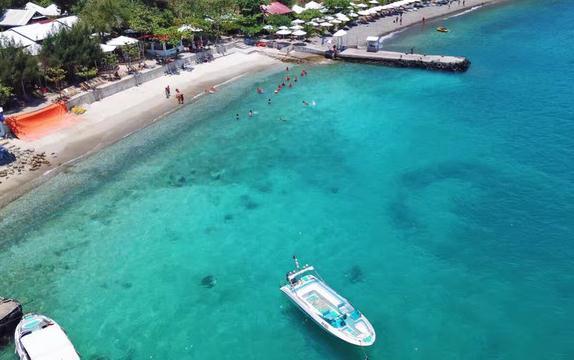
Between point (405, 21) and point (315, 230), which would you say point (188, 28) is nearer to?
point (315, 230)

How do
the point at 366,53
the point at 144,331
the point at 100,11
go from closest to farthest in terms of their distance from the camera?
the point at 144,331, the point at 100,11, the point at 366,53

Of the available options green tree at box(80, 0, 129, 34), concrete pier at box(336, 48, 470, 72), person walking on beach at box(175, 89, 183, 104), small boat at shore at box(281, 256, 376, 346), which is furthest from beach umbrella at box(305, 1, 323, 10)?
small boat at shore at box(281, 256, 376, 346)

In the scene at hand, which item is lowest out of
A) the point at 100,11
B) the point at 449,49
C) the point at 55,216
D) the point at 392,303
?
the point at 392,303

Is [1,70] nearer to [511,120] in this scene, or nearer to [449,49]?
[511,120]

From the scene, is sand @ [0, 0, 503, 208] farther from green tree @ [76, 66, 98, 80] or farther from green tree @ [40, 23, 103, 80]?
green tree @ [40, 23, 103, 80]

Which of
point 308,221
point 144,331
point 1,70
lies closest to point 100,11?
point 1,70

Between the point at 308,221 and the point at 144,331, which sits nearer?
the point at 144,331

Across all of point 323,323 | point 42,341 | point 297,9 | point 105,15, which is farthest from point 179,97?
point 323,323
